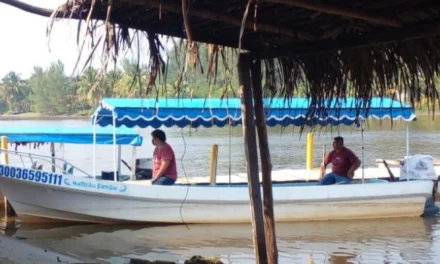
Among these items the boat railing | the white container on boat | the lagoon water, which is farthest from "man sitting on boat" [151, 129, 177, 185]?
the white container on boat

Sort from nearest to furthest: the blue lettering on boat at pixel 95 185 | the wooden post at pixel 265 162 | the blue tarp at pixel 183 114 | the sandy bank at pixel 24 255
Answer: the wooden post at pixel 265 162, the sandy bank at pixel 24 255, the blue lettering on boat at pixel 95 185, the blue tarp at pixel 183 114

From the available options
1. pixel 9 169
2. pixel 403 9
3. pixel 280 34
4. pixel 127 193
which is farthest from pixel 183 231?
pixel 403 9

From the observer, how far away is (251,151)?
16.6ft

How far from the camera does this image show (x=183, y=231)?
37.5ft

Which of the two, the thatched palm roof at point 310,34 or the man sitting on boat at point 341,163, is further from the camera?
the man sitting on boat at point 341,163

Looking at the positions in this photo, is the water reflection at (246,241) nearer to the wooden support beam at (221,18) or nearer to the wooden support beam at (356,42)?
the wooden support beam at (356,42)

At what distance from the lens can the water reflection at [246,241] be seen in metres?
9.78

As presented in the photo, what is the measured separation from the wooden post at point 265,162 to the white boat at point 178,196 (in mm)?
5974

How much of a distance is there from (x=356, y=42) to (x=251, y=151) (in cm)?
125

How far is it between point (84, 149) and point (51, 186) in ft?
57.9

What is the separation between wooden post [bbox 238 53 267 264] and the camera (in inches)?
197

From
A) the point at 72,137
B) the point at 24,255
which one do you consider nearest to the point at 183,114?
the point at 72,137

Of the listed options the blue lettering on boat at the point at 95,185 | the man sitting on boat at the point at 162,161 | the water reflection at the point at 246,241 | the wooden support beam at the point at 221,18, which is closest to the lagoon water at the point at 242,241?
the water reflection at the point at 246,241

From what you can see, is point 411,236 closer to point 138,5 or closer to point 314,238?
point 314,238
